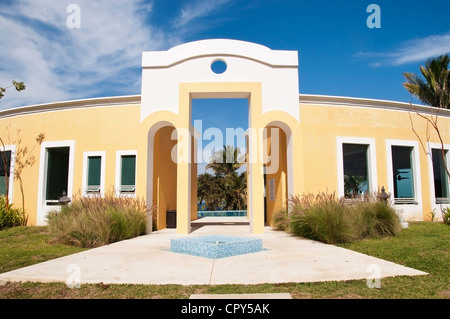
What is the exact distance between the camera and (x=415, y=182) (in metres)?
13.5

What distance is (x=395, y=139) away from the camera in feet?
43.8

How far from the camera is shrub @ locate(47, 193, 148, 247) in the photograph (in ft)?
27.3

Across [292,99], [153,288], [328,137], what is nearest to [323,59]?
[292,99]

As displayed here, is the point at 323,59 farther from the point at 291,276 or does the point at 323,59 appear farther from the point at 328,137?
the point at 291,276

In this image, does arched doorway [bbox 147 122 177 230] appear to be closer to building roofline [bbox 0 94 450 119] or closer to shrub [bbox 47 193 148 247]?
shrub [bbox 47 193 148 247]

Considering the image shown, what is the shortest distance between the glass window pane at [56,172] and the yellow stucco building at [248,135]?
0.16 ft

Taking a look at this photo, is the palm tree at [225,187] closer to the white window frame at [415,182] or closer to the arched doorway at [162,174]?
the arched doorway at [162,174]

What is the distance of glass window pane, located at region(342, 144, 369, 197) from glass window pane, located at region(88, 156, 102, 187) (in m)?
10.5

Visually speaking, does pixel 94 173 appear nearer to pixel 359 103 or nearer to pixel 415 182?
pixel 359 103

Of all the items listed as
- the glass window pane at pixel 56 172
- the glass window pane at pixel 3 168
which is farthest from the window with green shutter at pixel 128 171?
the glass window pane at pixel 3 168

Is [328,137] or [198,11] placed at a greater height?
[198,11]

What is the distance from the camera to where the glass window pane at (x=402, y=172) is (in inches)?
530

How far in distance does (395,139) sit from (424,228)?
4.18m

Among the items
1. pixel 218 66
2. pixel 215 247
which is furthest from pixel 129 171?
pixel 215 247
